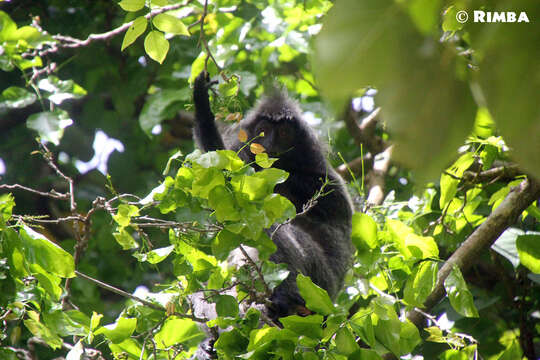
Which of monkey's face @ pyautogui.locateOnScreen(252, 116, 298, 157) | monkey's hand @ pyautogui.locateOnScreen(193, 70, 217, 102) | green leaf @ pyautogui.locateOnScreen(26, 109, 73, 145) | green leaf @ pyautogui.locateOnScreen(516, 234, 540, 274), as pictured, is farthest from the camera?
monkey's face @ pyautogui.locateOnScreen(252, 116, 298, 157)

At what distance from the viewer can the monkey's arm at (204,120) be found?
9.29 feet

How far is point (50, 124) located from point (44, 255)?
4.73 feet

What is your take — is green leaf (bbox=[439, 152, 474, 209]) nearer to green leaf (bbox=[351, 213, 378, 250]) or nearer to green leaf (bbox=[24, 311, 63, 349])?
green leaf (bbox=[351, 213, 378, 250])

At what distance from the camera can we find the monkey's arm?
283 cm

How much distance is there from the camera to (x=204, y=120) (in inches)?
113

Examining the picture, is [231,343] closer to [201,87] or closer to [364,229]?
[364,229]

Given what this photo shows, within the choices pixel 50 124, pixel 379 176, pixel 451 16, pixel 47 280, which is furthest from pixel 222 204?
pixel 379 176

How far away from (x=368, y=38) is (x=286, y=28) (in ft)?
10.6

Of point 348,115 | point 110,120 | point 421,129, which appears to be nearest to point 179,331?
point 421,129

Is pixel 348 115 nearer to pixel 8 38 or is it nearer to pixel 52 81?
pixel 52 81

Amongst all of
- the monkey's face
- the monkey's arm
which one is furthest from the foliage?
the monkey's face

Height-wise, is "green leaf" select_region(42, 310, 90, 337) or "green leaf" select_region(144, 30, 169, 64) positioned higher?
"green leaf" select_region(144, 30, 169, 64)

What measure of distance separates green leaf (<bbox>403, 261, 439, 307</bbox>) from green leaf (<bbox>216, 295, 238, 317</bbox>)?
0.66 metres

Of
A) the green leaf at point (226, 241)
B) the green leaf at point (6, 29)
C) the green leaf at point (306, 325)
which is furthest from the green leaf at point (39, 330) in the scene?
the green leaf at point (6, 29)
